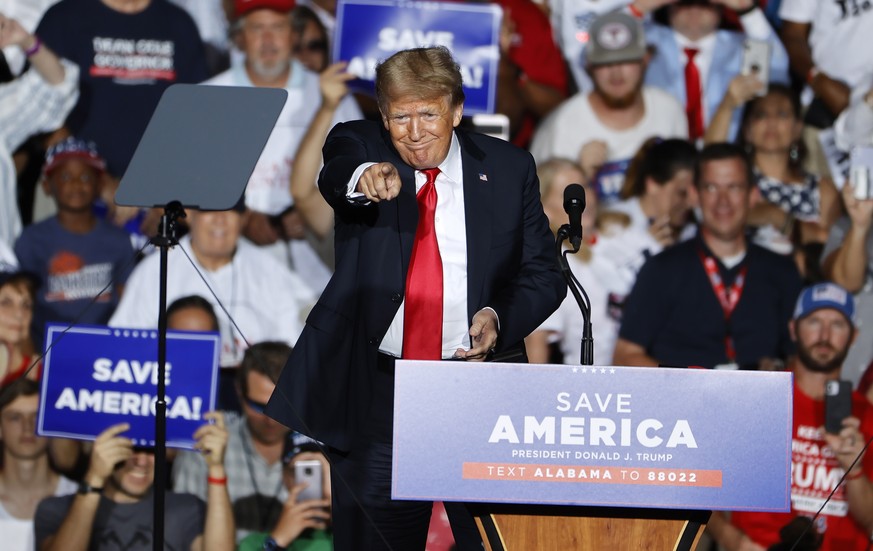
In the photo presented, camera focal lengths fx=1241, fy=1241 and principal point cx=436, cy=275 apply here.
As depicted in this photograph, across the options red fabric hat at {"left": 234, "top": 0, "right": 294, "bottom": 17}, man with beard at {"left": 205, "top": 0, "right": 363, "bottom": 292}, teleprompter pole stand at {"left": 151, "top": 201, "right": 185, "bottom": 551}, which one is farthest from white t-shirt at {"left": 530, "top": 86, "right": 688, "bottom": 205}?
teleprompter pole stand at {"left": 151, "top": 201, "right": 185, "bottom": 551}

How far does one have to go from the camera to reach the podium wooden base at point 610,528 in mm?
2447

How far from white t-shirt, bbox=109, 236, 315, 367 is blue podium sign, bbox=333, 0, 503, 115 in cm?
93

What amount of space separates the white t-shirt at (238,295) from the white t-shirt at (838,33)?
2748 mm

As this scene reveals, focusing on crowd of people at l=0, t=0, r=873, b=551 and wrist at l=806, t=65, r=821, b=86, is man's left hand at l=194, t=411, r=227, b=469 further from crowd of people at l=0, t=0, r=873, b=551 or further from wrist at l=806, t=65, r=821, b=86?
wrist at l=806, t=65, r=821, b=86

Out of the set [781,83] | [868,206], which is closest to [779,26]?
[781,83]

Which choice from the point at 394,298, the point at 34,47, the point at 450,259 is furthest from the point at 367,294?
the point at 34,47

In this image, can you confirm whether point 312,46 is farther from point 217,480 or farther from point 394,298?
point 394,298

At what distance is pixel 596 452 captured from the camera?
237cm

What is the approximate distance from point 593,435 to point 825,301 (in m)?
3.28

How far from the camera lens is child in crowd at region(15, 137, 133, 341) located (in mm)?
5383

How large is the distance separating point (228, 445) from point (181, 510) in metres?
0.44

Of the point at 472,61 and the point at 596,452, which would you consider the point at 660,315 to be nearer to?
the point at 472,61

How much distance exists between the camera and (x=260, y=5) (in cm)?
573

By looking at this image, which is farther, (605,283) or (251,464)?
(605,283)
